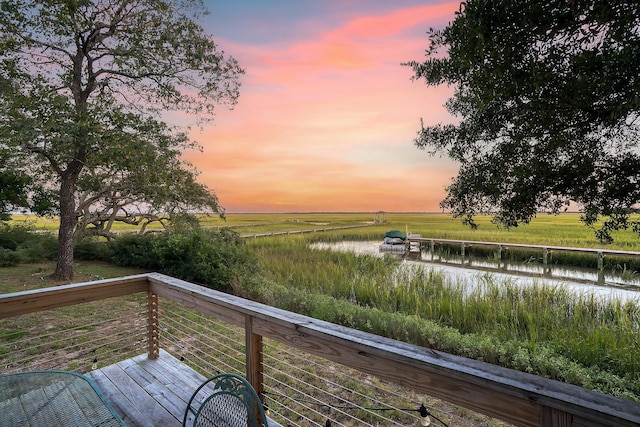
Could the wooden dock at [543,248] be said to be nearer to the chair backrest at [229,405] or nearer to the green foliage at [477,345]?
the green foliage at [477,345]

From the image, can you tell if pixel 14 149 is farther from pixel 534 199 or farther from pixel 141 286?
pixel 534 199

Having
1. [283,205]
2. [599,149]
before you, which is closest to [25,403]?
[599,149]

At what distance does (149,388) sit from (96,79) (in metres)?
8.56

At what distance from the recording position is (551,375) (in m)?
3.24

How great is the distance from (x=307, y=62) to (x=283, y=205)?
10968 mm

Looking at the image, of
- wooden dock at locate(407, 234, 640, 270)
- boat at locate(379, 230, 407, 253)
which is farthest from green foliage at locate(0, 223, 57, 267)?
wooden dock at locate(407, 234, 640, 270)

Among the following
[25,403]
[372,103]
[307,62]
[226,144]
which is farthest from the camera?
[226,144]

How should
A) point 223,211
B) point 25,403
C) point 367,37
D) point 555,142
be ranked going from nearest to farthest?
point 25,403
point 555,142
point 367,37
point 223,211

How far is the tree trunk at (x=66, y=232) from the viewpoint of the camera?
7.93 m

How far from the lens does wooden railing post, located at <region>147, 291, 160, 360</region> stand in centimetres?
288

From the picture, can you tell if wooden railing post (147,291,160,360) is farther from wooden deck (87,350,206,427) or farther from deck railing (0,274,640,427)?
deck railing (0,274,640,427)

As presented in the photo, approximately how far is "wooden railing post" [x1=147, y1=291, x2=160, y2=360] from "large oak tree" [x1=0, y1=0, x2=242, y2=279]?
5.05 m

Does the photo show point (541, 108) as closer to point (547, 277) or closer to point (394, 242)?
point (547, 277)

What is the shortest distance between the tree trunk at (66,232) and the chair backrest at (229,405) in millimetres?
8616
